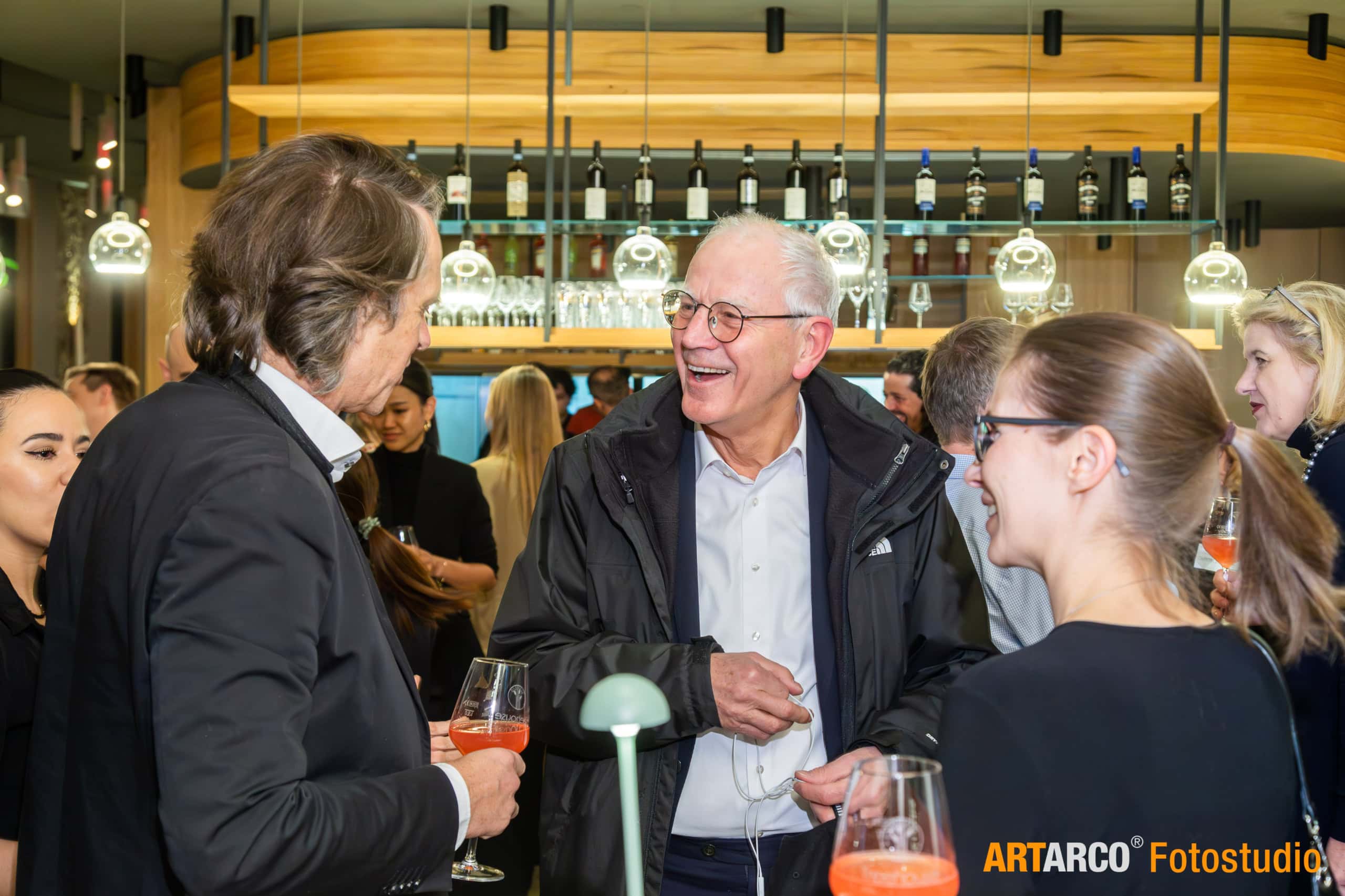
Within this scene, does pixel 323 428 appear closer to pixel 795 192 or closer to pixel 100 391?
pixel 100 391

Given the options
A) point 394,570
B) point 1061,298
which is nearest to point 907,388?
point 1061,298

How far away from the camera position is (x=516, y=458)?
178 inches

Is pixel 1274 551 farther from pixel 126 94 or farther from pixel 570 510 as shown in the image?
pixel 126 94

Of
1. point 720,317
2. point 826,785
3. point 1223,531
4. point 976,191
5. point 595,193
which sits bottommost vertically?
point 826,785

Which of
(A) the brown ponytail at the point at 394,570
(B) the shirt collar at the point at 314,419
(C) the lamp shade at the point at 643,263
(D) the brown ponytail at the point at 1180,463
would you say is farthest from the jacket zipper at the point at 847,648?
(C) the lamp shade at the point at 643,263

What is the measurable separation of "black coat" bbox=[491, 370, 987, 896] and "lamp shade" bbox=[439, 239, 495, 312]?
107 inches

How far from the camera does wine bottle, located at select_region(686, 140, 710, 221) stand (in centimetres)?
526

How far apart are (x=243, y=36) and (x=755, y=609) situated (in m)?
5.21

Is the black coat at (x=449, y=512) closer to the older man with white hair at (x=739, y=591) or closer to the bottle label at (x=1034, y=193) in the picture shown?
the older man with white hair at (x=739, y=591)

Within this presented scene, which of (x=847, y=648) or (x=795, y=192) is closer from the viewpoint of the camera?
(x=847, y=648)

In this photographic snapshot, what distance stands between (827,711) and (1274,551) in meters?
0.83

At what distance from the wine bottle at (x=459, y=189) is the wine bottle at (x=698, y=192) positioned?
0.94 metres

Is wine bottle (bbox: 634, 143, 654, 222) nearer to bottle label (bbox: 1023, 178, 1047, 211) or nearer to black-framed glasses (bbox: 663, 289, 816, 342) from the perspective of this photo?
bottle label (bbox: 1023, 178, 1047, 211)

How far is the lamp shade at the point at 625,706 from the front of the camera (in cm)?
120
